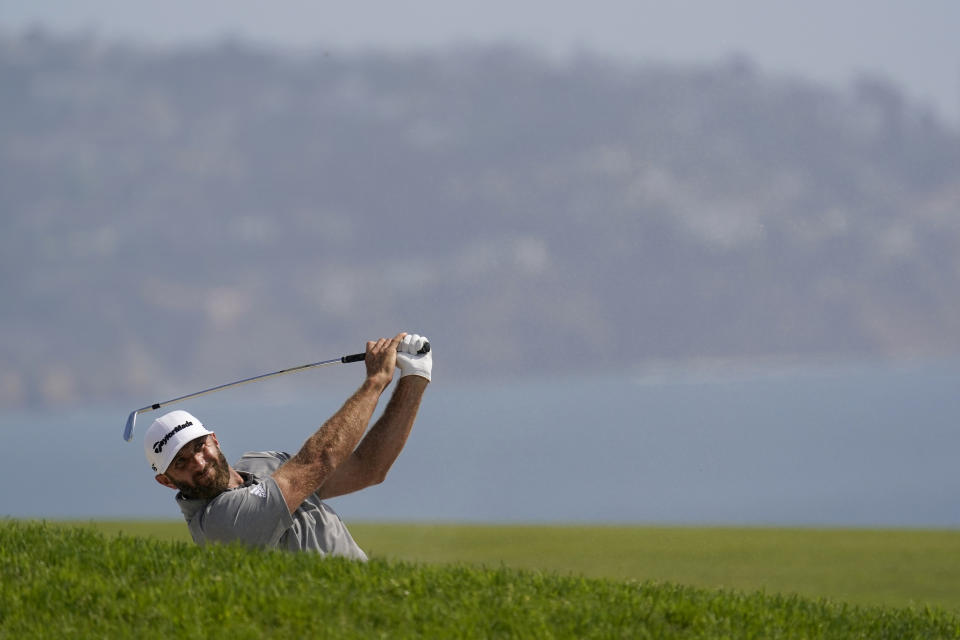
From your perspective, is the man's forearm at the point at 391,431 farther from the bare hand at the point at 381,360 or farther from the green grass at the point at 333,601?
the green grass at the point at 333,601

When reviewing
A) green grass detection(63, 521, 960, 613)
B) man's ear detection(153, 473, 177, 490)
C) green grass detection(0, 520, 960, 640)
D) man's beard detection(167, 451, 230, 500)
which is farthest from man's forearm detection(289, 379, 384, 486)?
green grass detection(63, 521, 960, 613)

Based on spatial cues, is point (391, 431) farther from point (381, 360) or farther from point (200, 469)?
point (200, 469)

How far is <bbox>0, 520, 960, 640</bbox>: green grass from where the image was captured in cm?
483

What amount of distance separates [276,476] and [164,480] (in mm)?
628

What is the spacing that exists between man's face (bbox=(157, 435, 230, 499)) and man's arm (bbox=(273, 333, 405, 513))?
0.33m

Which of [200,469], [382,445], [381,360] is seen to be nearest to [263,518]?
[200,469]

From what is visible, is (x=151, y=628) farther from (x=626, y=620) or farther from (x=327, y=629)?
(x=626, y=620)

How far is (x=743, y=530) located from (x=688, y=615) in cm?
910

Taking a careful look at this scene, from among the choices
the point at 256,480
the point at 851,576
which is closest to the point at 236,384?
the point at 256,480

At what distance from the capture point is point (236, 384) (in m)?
6.53

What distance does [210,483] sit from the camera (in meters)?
5.33

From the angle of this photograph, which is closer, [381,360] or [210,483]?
[210,483]

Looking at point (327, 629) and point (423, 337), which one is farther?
point (423, 337)

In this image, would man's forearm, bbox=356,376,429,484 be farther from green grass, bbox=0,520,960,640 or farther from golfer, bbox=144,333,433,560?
green grass, bbox=0,520,960,640
